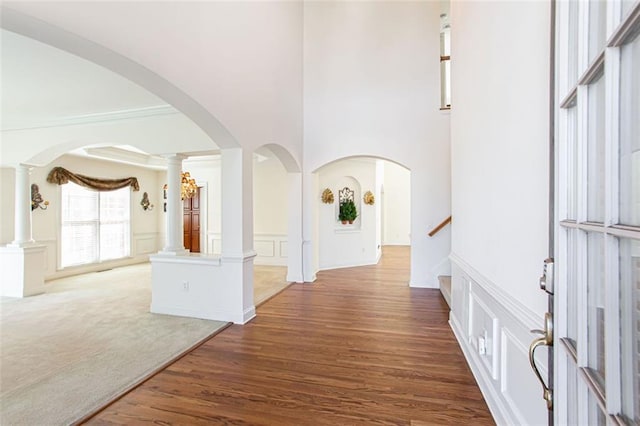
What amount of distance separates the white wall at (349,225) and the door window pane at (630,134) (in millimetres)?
6267

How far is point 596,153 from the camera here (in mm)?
684

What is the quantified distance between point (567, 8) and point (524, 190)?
0.94 m

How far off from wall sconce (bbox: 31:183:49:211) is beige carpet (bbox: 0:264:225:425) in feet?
7.02

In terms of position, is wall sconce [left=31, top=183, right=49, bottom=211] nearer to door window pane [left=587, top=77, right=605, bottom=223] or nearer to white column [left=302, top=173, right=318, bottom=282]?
white column [left=302, top=173, right=318, bottom=282]

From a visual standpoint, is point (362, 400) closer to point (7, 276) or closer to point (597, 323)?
point (597, 323)

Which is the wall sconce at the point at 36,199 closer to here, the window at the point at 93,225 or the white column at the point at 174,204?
the window at the point at 93,225

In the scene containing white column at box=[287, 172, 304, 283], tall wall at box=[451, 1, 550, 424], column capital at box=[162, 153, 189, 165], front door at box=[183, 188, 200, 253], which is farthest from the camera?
front door at box=[183, 188, 200, 253]

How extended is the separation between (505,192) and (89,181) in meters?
8.53

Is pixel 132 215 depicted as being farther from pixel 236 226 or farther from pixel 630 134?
pixel 630 134

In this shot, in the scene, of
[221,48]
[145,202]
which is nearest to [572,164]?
[221,48]

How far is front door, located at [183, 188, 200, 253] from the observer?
8518mm

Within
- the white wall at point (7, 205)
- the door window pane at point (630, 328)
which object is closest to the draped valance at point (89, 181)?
the white wall at point (7, 205)

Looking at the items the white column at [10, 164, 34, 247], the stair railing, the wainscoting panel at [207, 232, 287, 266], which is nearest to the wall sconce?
the white column at [10, 164, 34, 247]

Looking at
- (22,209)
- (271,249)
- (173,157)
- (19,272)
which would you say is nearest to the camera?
(173,157)
